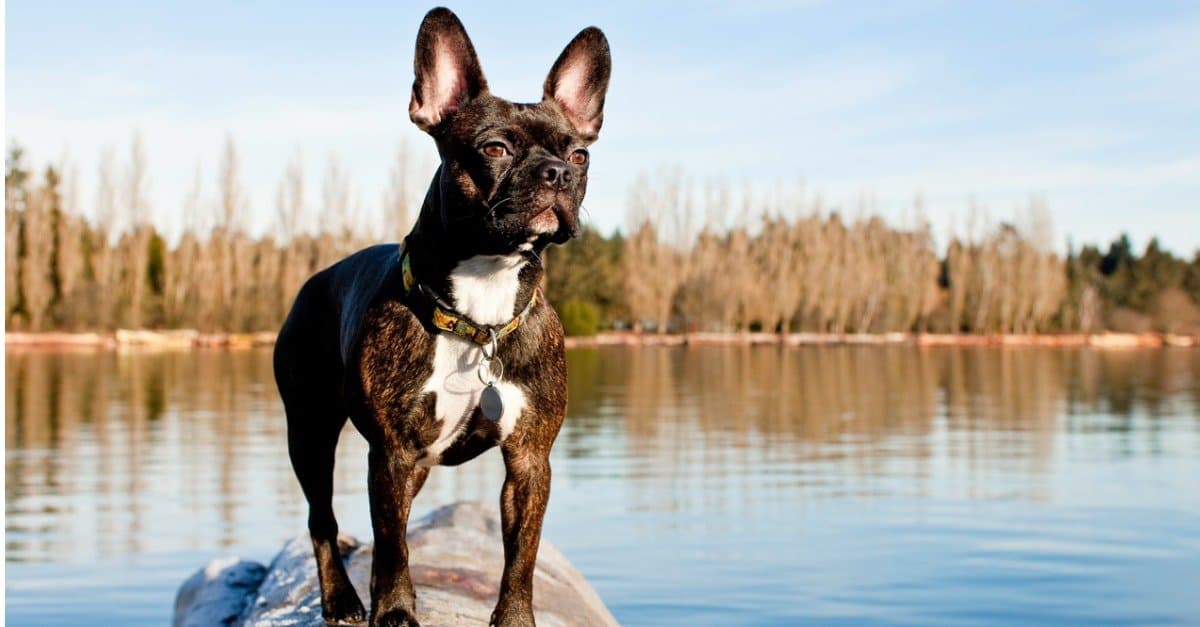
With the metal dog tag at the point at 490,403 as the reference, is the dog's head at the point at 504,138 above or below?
above

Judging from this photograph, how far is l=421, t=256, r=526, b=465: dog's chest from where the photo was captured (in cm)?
414

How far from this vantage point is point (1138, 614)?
1155 centimetres

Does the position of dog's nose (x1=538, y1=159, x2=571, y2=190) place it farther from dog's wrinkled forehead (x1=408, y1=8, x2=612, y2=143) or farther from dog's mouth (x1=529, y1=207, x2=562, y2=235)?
dog's wrinkled forehead (x1=408, y1=8, x2=612, y2=143)

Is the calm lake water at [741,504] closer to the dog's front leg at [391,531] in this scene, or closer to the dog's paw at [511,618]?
the dog's paw at [511,618]

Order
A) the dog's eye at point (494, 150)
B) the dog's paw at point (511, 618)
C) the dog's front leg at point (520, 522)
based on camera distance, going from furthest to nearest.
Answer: the dog's paw at point (511, 618) → the dog's front leg at point (520, 522) → the dog's eye at point (494, 150)

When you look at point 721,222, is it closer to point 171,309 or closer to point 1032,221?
point 1032,221

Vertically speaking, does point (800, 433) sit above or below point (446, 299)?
below

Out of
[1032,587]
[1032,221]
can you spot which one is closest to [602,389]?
[1032,587]

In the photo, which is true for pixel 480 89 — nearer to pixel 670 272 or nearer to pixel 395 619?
pixel 395 619

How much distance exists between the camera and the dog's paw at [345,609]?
16.7ft

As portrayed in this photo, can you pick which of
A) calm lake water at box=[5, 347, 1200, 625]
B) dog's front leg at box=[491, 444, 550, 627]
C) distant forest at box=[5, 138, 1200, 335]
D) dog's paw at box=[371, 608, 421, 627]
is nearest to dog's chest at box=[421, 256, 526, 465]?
dog's front leg at box=[491, 444, 550, 627]

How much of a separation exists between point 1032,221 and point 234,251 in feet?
217

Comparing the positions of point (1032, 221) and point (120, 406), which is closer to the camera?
point (120, 406)

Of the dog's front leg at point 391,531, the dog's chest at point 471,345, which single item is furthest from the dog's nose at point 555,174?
the dog's front leg at point 391,531
